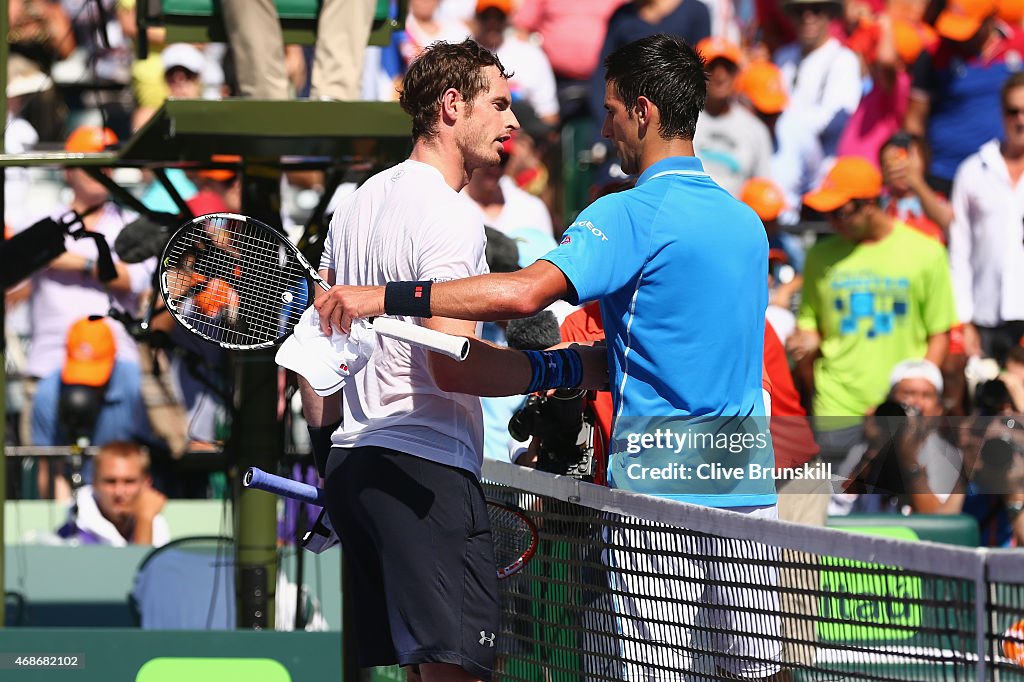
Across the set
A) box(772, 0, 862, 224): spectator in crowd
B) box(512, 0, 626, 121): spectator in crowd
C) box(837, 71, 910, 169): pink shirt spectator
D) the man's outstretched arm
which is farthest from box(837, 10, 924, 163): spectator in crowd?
the man's outstretched arm

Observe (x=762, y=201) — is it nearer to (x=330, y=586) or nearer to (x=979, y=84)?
(x=979, y=84)

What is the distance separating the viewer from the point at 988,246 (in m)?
9.74

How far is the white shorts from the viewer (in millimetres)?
3885

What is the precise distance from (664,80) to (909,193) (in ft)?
21.5

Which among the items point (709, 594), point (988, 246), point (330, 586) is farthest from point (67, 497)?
point (709, 594)

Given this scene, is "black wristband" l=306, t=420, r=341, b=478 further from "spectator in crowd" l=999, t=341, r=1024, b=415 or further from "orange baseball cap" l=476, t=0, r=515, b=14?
"orange baseball cap" l=476, t=0, r=515, b=14

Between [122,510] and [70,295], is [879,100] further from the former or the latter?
[122,510]

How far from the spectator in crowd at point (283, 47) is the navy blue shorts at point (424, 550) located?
10.1 feet

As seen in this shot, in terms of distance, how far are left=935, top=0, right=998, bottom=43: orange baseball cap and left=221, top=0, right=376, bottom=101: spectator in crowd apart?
17.4ft

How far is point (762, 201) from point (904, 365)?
1.24m

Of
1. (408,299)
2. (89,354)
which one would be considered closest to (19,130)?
(89,354)

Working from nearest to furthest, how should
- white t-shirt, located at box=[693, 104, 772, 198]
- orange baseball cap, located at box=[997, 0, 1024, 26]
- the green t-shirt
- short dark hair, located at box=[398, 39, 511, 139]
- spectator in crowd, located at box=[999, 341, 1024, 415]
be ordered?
short dark hair, located at box=[398, 39, 511, 139] < spectator in crowd, located at box=[999, 341, 1024, 415] < the green t-shirt < white t-shirt, located at box=[693, 104, 772, 198] < orange baseball cap, located at box=[997, 0, 1024, 26]

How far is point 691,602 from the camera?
13.2 feet

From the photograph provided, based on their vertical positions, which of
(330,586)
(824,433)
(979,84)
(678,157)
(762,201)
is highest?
(979,84)
